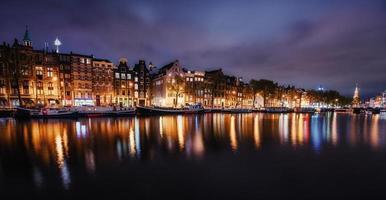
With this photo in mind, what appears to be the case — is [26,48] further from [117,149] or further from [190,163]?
[190,163]

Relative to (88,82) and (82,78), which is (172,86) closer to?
(88,82)

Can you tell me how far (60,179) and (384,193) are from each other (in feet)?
52.0

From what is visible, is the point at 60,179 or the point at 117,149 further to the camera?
the point at 117,149

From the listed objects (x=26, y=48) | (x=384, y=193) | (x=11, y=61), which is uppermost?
(x=26, y=48)

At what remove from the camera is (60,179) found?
37.8ft

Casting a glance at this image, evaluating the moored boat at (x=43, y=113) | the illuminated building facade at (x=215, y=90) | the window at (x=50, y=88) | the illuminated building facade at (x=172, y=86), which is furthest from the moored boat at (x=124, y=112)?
the illuminated building facade at (x=215, y=90)

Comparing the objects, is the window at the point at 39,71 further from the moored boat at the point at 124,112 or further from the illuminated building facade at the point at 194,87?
the illuminated building facade at the point at 194,87

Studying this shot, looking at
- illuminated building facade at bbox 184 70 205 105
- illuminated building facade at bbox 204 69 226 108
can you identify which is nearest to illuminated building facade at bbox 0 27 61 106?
illuminated building facade at bbox 184 70 205 105

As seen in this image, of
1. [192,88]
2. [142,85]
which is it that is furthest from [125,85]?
[192,88]

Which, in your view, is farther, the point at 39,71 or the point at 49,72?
the point at 49,72

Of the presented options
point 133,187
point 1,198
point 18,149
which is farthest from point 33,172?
point 18,149

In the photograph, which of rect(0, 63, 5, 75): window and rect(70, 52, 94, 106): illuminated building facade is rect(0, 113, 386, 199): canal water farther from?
rect(70, 52, 94, 106): illuminated building facade

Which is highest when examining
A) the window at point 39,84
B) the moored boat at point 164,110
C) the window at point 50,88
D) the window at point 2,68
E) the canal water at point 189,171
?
the window at point 2,68

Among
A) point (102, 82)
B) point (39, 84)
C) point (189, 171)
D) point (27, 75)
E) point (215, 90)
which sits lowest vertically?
point (189, 171)
